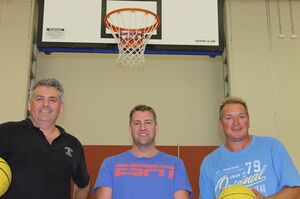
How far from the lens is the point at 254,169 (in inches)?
110

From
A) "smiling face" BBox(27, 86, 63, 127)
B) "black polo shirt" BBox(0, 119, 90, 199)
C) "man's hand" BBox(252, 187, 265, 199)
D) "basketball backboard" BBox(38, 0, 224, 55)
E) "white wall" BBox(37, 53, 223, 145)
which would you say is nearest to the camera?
"man's hand" BBox(252, 187, 265, 199)

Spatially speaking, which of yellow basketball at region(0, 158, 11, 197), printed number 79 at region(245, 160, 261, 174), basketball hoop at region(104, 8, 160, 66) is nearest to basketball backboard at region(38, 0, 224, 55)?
basketball hoop at region(104, 8, 160, 66)

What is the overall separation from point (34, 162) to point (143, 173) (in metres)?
0.87

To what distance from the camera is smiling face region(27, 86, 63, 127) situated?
288 centimetres

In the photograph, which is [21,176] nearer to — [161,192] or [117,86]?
[161,192]

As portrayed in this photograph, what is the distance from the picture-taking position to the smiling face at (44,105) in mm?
2879

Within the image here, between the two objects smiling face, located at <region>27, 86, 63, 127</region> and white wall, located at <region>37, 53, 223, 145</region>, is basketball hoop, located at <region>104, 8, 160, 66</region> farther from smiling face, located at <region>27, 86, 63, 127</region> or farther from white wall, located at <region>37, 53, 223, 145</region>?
white wall, located at <region>37, 53, 223, 145</region>

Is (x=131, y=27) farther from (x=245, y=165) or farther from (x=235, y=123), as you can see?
(x=245, y=165)

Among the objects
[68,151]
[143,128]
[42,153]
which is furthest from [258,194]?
[42,153]

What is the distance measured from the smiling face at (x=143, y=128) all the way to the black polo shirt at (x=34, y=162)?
1.89 feet

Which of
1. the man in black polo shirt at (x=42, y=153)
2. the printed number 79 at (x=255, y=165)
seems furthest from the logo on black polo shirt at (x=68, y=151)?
the printed number 79 at (x=255, y=165)

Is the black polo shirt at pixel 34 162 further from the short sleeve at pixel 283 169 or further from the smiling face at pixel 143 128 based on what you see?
the short sleeve at pixel 283 169

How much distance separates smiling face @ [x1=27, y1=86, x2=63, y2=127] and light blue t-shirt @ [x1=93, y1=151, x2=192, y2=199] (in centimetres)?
63

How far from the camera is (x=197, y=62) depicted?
6.88m
